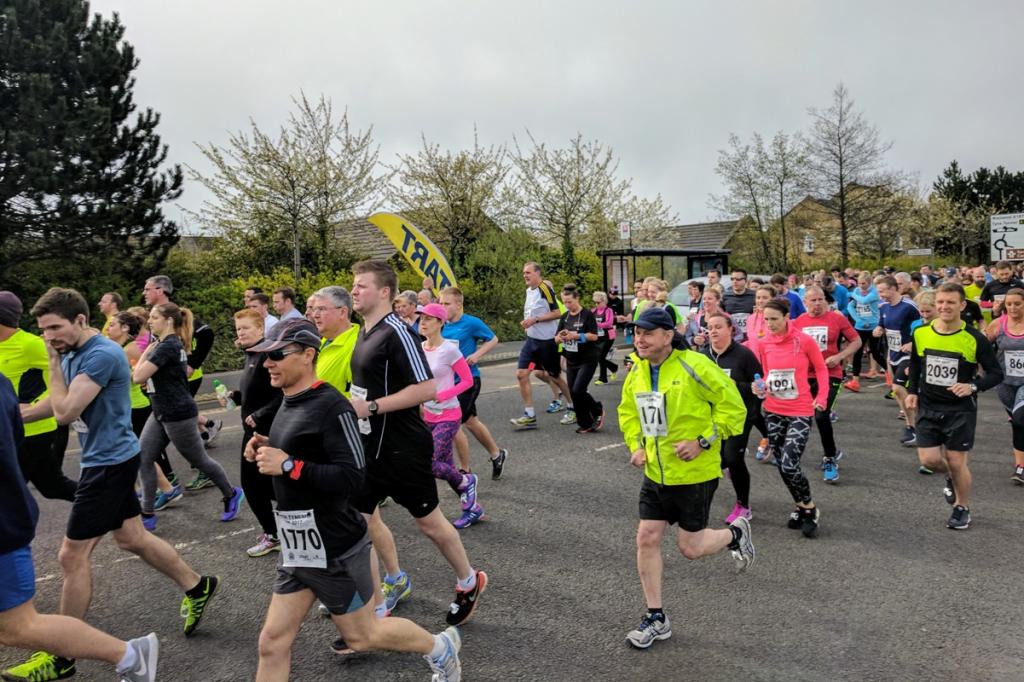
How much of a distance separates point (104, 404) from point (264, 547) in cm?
178

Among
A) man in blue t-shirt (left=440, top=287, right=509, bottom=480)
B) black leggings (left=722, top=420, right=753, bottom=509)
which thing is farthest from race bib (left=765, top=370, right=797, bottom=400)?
man in blue t-shirt (left=440, top=287, right=509, bottom=480)

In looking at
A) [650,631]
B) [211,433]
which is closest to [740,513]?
[650,631]

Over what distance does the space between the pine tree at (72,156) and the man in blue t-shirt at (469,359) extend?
453 inches

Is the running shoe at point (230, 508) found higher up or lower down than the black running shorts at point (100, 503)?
lower down

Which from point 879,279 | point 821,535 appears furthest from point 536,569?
point 879,279

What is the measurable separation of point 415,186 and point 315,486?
2575 cm

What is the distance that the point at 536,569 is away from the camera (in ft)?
15.7

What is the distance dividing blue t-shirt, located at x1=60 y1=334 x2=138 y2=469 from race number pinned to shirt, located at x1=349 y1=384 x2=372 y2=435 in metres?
1.28

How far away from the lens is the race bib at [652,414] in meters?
3.88

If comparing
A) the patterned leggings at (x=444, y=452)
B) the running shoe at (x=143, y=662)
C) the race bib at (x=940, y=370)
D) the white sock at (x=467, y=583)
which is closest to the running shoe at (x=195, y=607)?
the running shoe at (x=143, y=662)

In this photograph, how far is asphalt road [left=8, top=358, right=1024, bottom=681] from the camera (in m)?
3.56

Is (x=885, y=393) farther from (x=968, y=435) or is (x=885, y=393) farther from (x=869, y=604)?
(x=869, y=604)

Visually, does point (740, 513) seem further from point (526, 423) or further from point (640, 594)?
point (526, 423)

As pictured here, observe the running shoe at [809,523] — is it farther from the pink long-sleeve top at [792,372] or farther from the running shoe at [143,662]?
the running shoe at [143,662]
